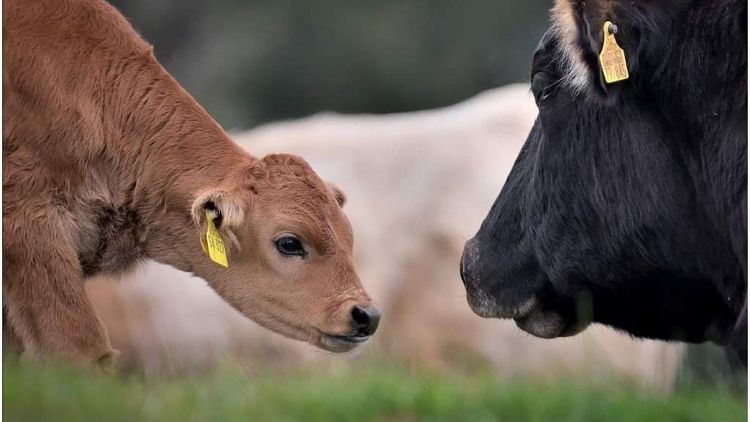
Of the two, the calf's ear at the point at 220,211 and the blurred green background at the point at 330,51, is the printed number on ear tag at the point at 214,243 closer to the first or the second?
the calf's ear at the point at 220,211

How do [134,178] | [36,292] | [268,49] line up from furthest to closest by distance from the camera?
1. [268,49]
2. [134,178]
3. [36,292]

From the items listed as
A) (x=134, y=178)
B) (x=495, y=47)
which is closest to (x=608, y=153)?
(x=134, y=178)

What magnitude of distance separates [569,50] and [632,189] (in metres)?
0.51

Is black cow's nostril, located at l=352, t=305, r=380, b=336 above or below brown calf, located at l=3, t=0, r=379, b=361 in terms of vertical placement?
below

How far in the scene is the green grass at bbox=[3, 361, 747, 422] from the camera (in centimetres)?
407

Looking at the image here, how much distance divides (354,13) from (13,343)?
13.7 m

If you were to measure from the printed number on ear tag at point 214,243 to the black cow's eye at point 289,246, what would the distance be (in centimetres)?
22

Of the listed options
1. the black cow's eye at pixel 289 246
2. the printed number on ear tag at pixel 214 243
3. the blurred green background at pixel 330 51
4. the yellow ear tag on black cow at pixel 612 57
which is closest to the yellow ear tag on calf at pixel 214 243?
the printed number on ear tag at pixel 214 243

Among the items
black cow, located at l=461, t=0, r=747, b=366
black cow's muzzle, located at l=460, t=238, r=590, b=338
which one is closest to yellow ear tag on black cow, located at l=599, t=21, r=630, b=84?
black cow, located at l=461, t=0, r=747, b=366

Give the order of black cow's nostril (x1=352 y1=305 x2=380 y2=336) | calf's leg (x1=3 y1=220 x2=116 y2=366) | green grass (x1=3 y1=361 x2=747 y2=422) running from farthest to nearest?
1. black cow's nostril (x1=352 y1=305 x2=380 y2=336)
2. calf's leg (x1=3 y1=220 x2=116 y2=366)
3. green grass (x1=3 y1=361 x2=747 y2=422)

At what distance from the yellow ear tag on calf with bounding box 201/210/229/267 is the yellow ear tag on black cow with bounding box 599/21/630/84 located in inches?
68.0

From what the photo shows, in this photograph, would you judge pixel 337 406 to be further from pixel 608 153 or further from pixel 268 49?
pixel 268 49

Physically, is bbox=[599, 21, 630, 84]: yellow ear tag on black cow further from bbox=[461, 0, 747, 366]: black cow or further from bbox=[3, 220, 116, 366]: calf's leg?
bbox=[3, 220, 116, 366]: calf's leg

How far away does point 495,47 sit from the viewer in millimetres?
18125
